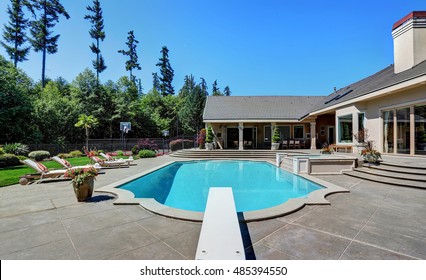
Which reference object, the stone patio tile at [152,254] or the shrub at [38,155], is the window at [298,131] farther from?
the shrub at [38,155]

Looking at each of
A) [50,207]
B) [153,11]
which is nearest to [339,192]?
[50,207]

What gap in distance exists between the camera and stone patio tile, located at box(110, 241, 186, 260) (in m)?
2.45

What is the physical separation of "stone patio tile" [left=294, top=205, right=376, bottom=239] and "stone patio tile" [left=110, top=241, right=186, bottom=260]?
2.22 m

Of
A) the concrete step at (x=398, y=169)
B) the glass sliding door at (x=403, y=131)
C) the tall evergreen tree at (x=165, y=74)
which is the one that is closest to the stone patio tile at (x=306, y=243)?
the concrete step at (x=398, y=169)

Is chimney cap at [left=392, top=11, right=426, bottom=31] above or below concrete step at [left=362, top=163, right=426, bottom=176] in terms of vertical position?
above

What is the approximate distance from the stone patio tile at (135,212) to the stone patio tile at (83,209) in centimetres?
28

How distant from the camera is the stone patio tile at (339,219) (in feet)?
10.4

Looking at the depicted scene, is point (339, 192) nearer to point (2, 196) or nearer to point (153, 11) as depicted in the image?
point (2, 196)

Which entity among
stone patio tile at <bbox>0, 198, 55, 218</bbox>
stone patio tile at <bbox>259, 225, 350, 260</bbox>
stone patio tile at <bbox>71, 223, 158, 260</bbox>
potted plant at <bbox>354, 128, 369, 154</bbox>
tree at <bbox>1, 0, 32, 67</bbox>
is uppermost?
tree at <bbox>1, 0, 32, 67</bbox>

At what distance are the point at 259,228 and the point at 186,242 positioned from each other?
124cm

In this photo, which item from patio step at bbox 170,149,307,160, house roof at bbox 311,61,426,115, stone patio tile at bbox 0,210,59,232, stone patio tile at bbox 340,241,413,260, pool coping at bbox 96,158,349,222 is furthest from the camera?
patio step at bbox 170,149,307,160

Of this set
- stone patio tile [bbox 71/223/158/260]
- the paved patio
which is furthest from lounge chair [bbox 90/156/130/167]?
stone patio tile [bbox 71/223/158/260]

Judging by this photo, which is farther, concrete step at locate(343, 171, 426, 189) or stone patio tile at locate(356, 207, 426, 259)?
concrete step at locate(343, 171, 426, 189)

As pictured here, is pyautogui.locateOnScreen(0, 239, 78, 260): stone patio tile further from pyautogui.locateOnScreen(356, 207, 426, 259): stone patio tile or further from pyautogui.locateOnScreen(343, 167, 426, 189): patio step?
pyautogui.locateOnScreen(343, 167, 426, 189): patio step
